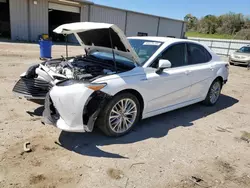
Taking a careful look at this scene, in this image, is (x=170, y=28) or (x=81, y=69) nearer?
(x=81, y=69)

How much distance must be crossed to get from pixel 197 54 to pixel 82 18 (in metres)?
20.1

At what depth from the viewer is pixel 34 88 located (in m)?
4.18

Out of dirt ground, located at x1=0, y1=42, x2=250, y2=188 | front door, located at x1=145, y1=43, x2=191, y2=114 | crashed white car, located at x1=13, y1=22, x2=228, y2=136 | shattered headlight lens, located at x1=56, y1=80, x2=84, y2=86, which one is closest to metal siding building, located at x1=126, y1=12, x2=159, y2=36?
crashed white car, located at x1=13, y1=22, x2=228, y2=136

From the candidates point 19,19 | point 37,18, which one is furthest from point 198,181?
point 37,18

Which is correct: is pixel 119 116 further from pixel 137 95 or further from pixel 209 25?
pixel 209 25

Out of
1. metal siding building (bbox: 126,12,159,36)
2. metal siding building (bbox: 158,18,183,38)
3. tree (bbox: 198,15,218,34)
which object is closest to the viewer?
metal siding building (bbox: 126,12,159,36)

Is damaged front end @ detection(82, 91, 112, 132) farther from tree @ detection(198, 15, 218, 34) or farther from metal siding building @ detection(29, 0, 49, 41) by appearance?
tree @ detection(198, 15, 218, 34)

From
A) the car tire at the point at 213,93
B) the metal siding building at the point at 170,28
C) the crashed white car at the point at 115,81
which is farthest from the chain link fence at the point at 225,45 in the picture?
the crashed white car at the point at 115,81

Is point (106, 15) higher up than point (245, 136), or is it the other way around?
point (106, 15)

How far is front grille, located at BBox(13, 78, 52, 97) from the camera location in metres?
4.09

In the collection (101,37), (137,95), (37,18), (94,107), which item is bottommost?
(94,107)

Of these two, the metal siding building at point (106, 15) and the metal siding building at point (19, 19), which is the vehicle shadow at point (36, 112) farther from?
the metal siding building at point (106, 15)

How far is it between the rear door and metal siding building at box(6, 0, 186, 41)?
18.8 meters

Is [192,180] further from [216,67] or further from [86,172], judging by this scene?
[216,67]
